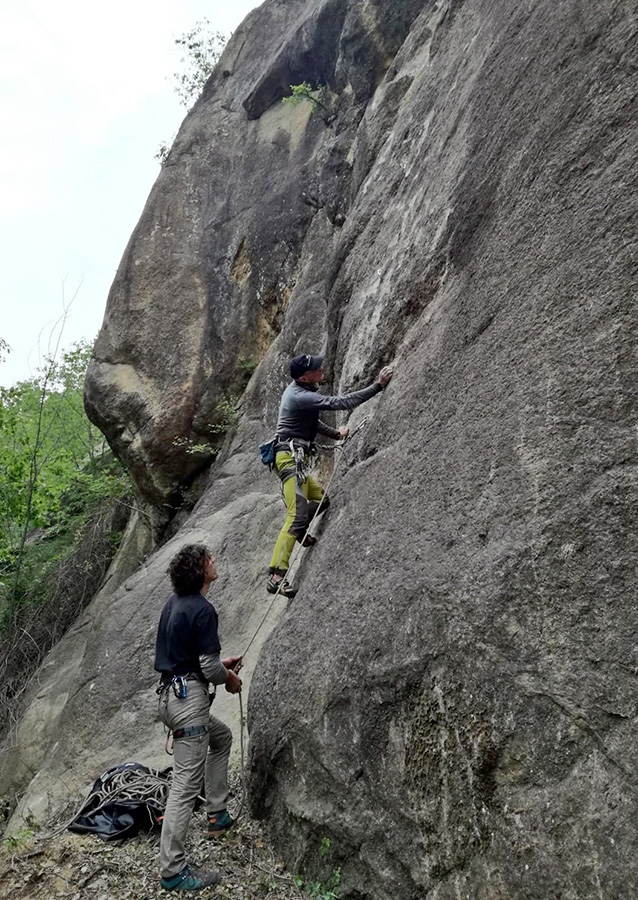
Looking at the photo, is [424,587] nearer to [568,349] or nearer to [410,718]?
[410,718]

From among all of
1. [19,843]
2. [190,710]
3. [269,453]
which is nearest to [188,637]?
[190,710]

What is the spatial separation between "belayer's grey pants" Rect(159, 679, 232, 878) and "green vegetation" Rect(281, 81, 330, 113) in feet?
41.8

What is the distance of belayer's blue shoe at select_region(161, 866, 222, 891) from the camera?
4.82 meters

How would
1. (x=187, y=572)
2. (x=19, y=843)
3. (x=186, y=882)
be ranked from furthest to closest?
(x=19, y=843) < (x=187, y=572) < (x=186, y=882)

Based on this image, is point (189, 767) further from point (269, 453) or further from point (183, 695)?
point (269, 453)

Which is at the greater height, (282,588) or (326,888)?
(282,588)

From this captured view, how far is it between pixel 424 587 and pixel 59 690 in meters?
9.37

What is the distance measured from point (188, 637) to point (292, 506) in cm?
215

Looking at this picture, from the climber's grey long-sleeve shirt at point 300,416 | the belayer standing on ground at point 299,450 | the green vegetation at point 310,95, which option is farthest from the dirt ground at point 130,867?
the green vegetation at point 310,95

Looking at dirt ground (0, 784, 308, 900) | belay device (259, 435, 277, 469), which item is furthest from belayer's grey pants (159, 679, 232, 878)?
belay device (259, 435, 277, 469)

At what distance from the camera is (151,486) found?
1400cm

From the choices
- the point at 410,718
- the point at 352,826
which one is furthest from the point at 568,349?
the point at 352,826

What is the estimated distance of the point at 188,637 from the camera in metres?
5.32

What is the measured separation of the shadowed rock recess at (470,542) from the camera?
3.59 m
